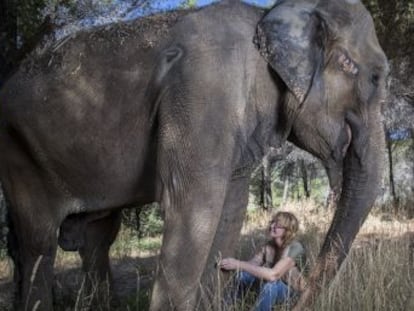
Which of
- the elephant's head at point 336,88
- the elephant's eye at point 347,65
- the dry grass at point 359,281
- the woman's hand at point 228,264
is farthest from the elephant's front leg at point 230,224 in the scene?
the elephant's eye at point 347,65

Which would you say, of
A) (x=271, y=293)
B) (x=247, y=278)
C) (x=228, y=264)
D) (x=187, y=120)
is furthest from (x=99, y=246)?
(x=187, y=120)

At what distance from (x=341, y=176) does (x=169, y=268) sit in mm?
1477

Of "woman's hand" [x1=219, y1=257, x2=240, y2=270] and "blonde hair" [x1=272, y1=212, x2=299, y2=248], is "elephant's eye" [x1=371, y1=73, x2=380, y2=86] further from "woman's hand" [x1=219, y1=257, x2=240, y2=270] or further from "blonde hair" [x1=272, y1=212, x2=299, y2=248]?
"woman's hand" [x1=219, y1=257, x2=240, y2=270]

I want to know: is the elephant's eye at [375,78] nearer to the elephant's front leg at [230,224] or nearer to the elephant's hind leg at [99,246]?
the elephant's front leg at [230,224]

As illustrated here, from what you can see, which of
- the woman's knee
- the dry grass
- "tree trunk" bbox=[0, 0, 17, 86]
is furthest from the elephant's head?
"tree trunk" bbox=[0, 0, 17, 86]

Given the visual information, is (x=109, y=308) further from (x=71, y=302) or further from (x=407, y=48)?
(x=407, y=48)

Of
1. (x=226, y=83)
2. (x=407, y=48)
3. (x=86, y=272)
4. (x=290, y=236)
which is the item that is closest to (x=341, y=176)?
(x=290, y=236)

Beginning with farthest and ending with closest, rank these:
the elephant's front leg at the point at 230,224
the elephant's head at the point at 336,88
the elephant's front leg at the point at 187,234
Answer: the elephant's front leg at the point at 230,224
the elephant's head at the point at 336,88
the elephant's front leg at the point at 187,234

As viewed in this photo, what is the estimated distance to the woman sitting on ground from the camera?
16.3 feet

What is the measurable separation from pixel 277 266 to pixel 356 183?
0.96 m

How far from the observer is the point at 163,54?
14.6ft

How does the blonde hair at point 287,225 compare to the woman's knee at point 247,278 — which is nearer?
the blonde hair at point 287,225

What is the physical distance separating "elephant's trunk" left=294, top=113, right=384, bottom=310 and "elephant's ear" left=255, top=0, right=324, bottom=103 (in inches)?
18.4

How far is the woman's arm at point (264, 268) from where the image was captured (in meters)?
5.00
